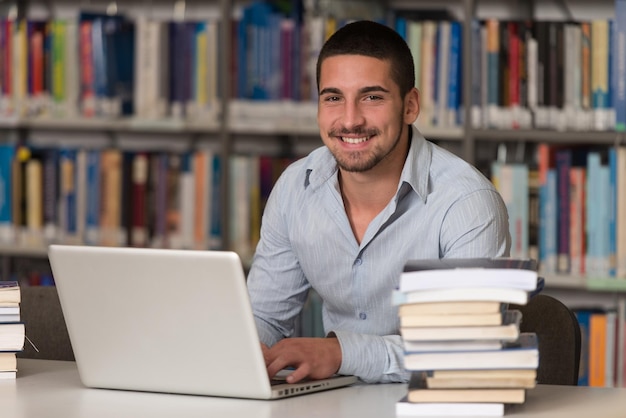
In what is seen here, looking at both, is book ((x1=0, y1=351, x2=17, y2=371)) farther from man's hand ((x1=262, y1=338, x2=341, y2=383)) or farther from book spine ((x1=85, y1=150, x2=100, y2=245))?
book spine ((x1=85, y1=150, x2=100, y2=245))

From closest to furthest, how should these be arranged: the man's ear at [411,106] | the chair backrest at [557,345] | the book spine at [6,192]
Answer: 1. the chair backrest at [557,345]
2. the man's ear at [411,106]
3. the book spine at [6,192]

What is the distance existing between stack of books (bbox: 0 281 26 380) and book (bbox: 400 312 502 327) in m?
0.70

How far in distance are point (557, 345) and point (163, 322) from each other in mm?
760

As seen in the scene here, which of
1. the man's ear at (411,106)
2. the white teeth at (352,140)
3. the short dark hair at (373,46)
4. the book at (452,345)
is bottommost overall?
the book at (452,345)

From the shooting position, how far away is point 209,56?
145 inches

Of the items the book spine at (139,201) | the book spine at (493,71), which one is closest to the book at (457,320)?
the book spine at (493,71)

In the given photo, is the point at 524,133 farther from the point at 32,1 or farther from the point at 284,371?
the point at 32,1

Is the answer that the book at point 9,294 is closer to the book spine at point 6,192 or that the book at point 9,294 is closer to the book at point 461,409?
the book at point 461,409

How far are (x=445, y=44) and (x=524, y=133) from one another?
34 cm

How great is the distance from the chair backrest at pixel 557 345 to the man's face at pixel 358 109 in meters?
0.40

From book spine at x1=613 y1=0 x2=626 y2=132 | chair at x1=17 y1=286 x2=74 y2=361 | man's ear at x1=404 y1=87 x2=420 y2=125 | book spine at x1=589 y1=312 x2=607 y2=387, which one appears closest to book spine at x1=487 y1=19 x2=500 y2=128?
book spine at x1=613 y1=0 x2=626 y2=132

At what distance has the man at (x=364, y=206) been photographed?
2178 mm

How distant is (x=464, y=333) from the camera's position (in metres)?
1.55

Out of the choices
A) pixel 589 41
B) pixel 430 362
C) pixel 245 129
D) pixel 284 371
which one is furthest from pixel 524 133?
pixel 430 362
